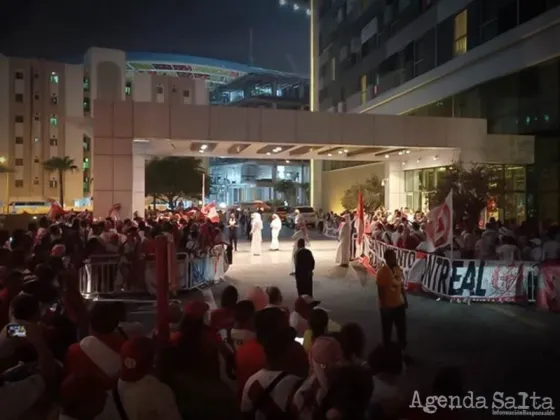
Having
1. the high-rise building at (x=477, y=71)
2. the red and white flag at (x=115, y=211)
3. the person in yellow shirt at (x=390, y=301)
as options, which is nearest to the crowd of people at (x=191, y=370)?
the person in yellow shirt at (x=390, y=301)

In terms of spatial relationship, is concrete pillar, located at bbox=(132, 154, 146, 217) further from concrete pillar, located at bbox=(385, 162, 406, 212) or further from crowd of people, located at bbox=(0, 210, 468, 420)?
crowd of people, located at bbox=(0, 210, 468, 420)

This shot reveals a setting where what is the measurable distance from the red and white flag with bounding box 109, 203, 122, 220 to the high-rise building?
15959mm

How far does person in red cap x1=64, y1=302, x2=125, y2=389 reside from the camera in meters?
4.13

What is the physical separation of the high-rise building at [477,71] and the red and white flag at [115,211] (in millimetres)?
15959

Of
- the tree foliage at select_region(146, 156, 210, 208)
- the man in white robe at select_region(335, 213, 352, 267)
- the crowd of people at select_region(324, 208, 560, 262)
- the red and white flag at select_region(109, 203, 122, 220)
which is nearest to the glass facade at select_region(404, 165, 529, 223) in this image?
the man in white robe at select_region(335, 213, 352, 267)

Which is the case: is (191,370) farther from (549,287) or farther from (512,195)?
(512,195)

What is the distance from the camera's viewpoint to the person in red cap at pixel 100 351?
4129 mm

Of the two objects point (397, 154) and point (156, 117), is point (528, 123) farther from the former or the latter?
point (156, 117)

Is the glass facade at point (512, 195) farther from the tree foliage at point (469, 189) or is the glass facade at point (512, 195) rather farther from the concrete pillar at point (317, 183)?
the concrete pillar at point (317, 183)

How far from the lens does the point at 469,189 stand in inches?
881

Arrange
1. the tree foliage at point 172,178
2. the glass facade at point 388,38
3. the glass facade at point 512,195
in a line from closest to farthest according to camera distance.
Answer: the glass facade at point 512,195
the glass facade at point 388,38
the tree foliage at point 172,178

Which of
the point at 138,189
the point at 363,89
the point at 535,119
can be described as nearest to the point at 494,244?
the point at 535,119

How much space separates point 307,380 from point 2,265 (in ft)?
18.4

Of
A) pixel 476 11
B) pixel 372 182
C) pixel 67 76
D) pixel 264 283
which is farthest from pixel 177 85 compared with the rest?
pixel 264 283
